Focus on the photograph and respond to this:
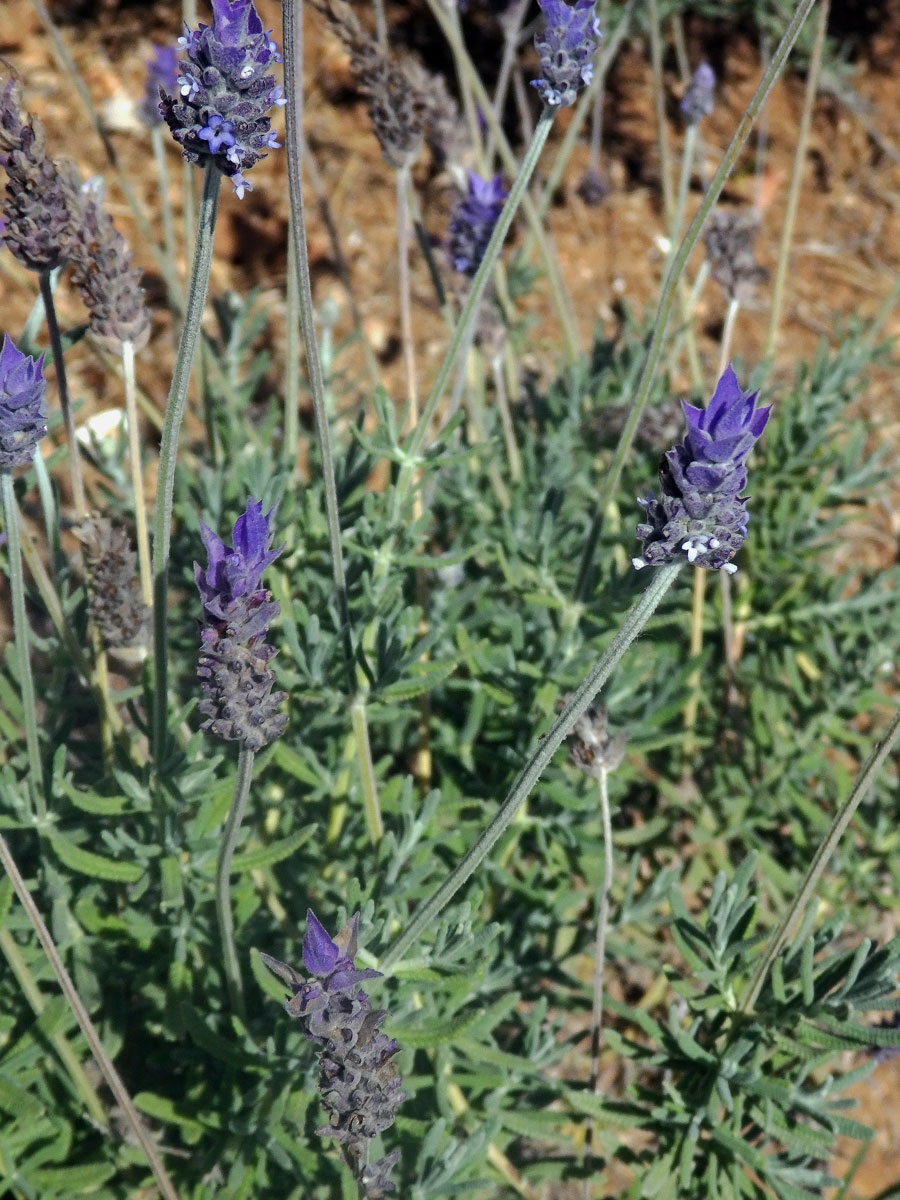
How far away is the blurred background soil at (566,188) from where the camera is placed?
4.31 meters

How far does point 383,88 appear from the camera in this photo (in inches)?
75.1

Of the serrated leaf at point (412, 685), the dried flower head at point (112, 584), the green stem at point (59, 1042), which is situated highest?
the dried flower head at point (112, 584)

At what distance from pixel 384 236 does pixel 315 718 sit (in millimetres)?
3030

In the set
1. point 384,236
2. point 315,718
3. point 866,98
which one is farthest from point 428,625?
point 866,98

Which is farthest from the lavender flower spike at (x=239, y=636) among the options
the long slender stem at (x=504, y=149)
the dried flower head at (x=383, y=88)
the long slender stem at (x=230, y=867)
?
the long slender stem at (x=504, y=149)

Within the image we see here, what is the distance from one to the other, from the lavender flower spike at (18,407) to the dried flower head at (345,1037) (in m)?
0.64

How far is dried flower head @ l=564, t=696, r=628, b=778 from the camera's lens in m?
1.71

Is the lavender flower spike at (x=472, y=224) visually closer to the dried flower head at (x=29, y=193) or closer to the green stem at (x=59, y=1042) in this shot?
the dried flower head at (x=29, y=193)

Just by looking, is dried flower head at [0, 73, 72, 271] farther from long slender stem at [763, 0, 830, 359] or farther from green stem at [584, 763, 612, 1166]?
long slender stem at [763, 0, 830, 359]

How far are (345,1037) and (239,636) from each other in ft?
1.47

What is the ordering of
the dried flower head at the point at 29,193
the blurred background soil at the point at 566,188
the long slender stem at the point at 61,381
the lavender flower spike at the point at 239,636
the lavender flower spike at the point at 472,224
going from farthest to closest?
the blurred background soil at the point at 566,188 < the lavender flower spike at the point at 472,224 < the long slender stem at the point at 61,381 < the dried flower head at the point at 29,193 < the lavender flower spike at the point at 239,636

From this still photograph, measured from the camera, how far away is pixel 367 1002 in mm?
1271

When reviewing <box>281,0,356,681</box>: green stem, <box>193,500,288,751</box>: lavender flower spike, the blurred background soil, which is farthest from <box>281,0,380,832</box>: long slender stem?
the blurred background soil

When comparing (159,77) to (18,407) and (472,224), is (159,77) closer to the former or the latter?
(472,224)
